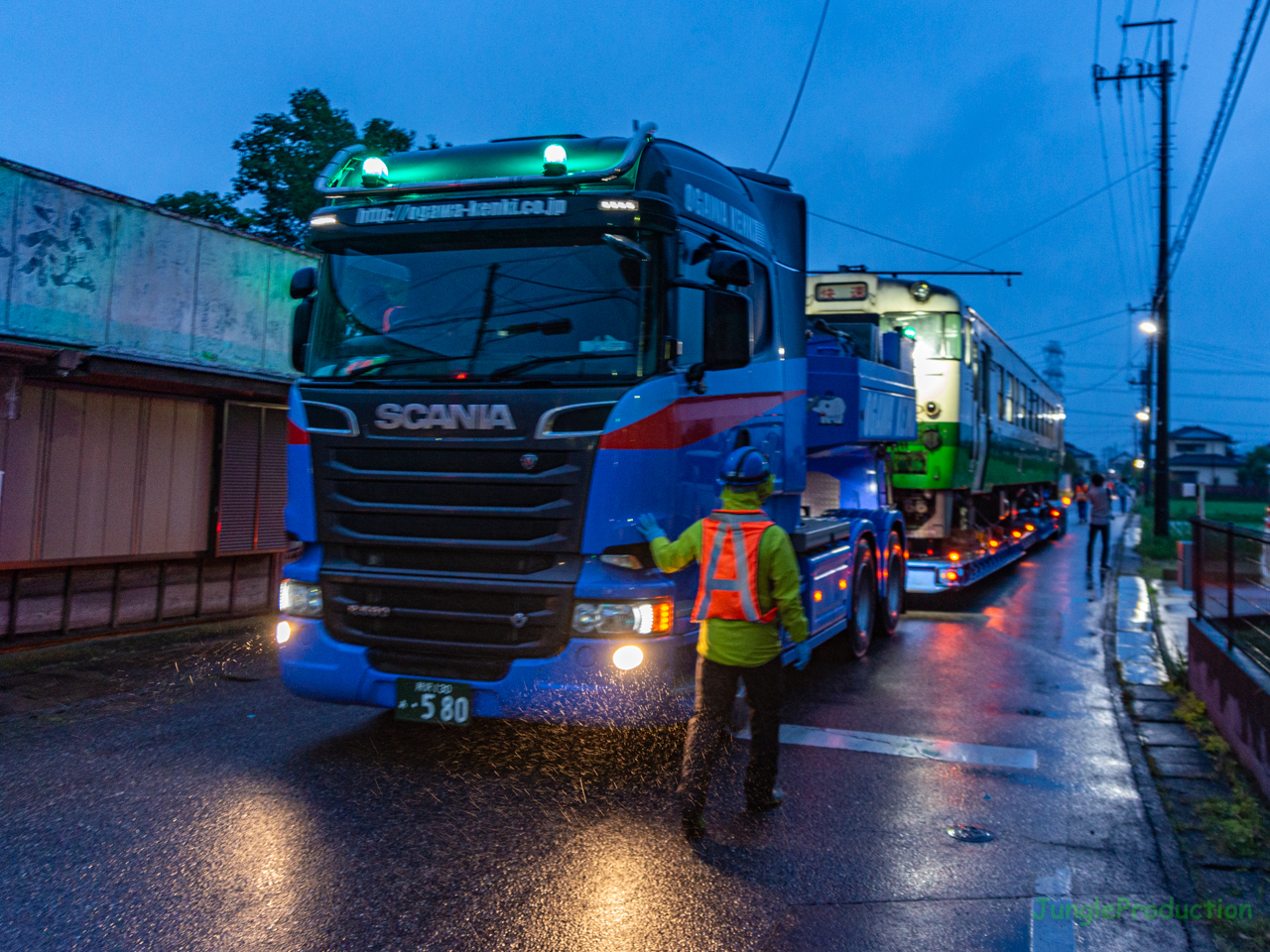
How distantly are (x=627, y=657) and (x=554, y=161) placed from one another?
2766mm

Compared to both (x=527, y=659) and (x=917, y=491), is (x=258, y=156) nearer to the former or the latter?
(x=917, y=491)

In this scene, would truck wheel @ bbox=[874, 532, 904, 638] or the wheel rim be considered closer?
the wheel rim

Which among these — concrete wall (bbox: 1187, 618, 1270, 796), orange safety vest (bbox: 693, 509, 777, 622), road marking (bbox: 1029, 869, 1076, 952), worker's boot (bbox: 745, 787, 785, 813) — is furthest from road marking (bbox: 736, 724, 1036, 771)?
orange safety vest (bbox: 693, 509, 777, 622)

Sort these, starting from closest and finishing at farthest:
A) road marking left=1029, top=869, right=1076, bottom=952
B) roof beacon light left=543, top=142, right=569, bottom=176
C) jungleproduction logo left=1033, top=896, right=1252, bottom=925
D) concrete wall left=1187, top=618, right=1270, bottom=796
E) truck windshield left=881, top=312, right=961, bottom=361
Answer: road marking left=1029, top=869, right=1076, bottom=952
jungleproduction logo left=1033, top=896, right=1252, bottom=925
concrete wall left=1187, top=618, right=1270, bottom=796
roof beacon light left=543, top=142, right=569, bottom=176
truck windshield left=881, top=312, right=961, bottom=361

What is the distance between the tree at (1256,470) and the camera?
74.6 m

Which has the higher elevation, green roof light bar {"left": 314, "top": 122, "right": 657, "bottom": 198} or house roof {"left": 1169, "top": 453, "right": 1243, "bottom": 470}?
house roof {"left": 1169, "top": 453, "right": 1243, "bottom": 470}

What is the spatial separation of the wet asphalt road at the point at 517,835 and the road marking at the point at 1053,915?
0.05 meters

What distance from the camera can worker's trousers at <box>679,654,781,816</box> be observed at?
454cm

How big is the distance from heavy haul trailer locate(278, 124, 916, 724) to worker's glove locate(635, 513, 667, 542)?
0.20 feet

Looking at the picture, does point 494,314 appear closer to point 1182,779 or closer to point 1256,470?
point 1182,779

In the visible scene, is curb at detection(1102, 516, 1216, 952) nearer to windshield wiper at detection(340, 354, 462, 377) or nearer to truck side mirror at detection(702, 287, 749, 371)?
truck side mirror at detection(702, 287, 749, 371)

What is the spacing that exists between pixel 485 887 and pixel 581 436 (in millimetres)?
2154

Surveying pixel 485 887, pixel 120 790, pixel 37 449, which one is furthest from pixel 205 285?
pixel 485 887

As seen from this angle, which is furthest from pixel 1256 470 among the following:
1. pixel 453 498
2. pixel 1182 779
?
pixel 453 498
